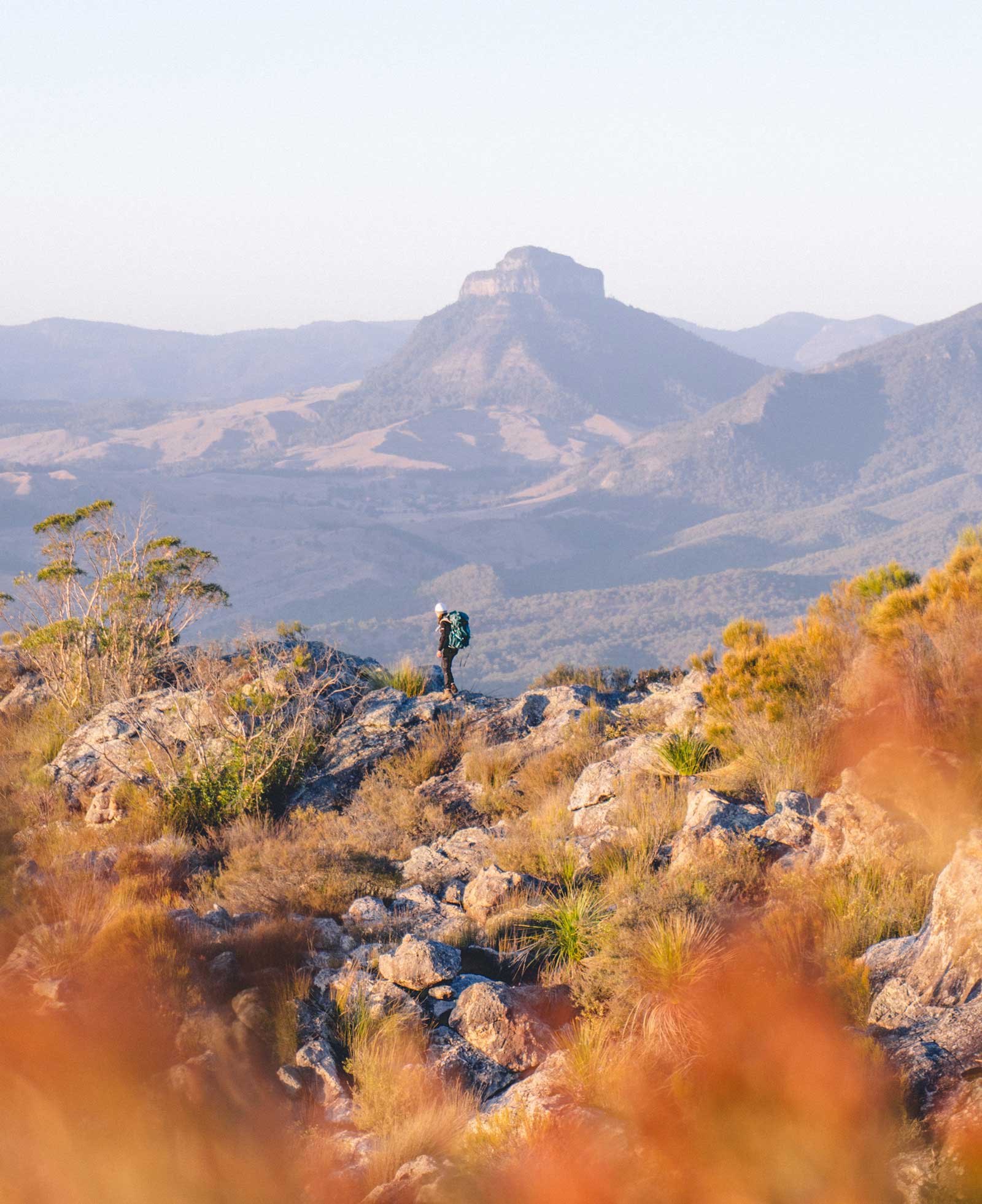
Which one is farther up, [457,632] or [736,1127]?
[457,632]

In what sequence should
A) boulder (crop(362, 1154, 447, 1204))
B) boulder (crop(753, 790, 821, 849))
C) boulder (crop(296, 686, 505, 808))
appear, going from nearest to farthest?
boulder (crop(362, 1154, 447, 1204)) < boulder (crop(753, 790, 821, 849)) < boulder (crop(296, 686, 505, 808))

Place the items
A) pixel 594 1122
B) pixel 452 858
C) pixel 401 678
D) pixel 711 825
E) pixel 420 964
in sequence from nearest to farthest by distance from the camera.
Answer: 1. pixel 594 1122
2. pixel 420 964
3. pixel 711 825
4. pixel 452 858
5. pixel 401 678

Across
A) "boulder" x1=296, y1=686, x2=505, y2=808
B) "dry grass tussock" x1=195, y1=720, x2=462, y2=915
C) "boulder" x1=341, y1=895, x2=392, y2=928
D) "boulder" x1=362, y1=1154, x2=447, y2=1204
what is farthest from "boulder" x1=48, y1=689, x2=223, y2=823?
"boulder" x1=362, y1=1154, x2=447, y2=1204

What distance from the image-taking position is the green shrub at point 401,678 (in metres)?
13.8

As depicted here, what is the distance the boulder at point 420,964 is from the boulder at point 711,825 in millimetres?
1647

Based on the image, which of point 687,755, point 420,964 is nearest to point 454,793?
point 687,755

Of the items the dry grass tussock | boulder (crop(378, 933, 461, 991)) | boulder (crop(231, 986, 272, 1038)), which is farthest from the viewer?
the dry grass tussock

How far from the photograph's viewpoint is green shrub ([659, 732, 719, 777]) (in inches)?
335

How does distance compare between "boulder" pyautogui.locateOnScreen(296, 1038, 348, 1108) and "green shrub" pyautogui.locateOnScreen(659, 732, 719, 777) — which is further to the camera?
"green shrub" pyautogui.locateOnScreen(659, 732, 719, 777)

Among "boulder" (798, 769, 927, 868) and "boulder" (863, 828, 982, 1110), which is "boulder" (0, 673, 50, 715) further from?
"boulder" (863, 828, 982, 1110)

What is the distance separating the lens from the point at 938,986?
4.54 metres

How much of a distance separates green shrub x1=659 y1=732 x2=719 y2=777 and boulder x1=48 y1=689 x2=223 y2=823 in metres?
4.90

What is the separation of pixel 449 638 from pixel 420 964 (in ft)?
23.8

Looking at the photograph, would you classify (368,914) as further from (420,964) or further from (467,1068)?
(467,1068)
